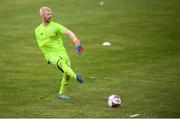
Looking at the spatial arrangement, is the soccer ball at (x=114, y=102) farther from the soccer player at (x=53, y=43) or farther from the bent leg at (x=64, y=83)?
the bent leg at (x=64, y=83)

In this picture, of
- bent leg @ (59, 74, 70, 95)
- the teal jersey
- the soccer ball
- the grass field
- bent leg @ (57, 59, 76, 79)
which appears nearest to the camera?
the soccer ball

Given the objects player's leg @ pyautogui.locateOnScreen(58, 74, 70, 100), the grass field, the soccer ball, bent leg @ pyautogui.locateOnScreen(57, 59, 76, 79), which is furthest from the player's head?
the soccer ball

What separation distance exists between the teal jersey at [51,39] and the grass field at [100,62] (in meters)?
1.64

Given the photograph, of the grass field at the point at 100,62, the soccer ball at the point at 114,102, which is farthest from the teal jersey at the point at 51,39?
the soccer ball at the point at 114,102

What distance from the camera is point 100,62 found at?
1048 inches

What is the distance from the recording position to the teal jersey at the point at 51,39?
19406 millimetres

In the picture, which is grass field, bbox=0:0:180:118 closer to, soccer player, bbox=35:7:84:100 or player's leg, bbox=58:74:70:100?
player's leg, bbox=58:74:70:100

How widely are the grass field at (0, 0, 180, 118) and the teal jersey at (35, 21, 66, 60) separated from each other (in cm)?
164

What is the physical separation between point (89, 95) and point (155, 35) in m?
14.0

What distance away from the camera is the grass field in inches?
733

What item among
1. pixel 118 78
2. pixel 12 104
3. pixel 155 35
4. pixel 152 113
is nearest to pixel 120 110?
pixel 152 113

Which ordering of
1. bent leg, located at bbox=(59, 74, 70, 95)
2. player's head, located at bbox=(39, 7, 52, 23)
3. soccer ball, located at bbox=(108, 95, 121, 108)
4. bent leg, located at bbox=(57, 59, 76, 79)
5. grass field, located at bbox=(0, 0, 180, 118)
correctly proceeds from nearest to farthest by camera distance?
soccer ball, located at bbox=(108, 95, 121, 108) → grass field, located at bbox=(0, 0, 180, 118) → bent leg, located at bbox=(57, 59, 76, 79) → player's head, located at bbox=(39, 7, 52, 23) → bent leg, located at bbox=(59, 74, 70, 95)

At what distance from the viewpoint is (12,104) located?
19.1 meters

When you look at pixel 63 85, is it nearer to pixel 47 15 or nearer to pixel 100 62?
pixel 47 15
